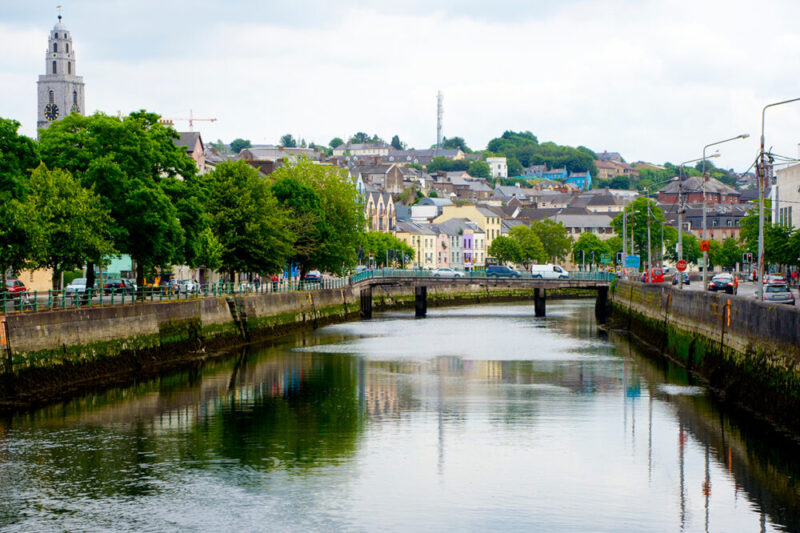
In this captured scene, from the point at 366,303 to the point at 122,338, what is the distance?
54.4 m

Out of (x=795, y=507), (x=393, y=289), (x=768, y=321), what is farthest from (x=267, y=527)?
(x=393, y=289)

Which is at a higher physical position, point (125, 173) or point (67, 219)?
point (125, 173)

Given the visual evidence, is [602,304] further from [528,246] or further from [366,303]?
[528,246]

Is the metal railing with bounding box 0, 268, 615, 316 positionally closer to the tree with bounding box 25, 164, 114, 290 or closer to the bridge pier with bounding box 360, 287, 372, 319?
the bridge pier with bounding box 360, 287, 372, 319

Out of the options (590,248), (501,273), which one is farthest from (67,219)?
(590,248)

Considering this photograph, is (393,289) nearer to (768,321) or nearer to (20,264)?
(20,264)

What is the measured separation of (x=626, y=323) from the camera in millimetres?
87812

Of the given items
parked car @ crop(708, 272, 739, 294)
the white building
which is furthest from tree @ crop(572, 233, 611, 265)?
parked car @ crop(708, 272, 739, 294)

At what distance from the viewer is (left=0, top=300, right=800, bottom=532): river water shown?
26312 mm

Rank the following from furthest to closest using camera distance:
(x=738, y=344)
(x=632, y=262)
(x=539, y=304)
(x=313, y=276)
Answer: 1. (x=313, y=276)
2. (x=632, y=262)
3. (x=539, y=304)
4. (x=738, y=344)

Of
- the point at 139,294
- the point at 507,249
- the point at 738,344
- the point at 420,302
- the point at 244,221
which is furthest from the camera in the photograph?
the point at 507,249

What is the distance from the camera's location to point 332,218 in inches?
3770

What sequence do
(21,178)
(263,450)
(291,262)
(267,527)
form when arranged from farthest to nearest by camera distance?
(291,262) → (21,178) → (263,450) → (267,527)

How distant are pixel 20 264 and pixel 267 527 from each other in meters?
27.6
